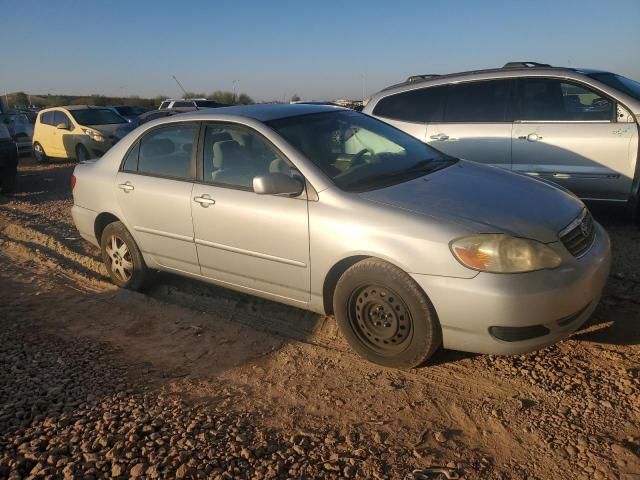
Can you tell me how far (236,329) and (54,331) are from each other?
1424 millimetres

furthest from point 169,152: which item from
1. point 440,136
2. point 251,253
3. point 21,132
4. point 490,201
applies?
point 21,132

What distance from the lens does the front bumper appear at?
299cm

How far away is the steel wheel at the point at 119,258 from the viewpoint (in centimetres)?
507

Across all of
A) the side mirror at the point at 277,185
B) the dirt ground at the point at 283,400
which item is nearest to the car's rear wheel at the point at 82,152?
the dirt ground at the point at 283,400

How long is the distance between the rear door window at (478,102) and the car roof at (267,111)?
2409 mm

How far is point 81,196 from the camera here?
5328mm

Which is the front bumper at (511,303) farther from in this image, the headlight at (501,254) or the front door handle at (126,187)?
the front door handle at (126,187)

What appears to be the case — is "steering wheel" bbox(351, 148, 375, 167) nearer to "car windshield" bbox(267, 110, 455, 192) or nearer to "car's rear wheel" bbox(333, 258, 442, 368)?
"car windshield" bbox(267, 110, 455, 192)

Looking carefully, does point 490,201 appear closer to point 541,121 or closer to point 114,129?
point 541,121

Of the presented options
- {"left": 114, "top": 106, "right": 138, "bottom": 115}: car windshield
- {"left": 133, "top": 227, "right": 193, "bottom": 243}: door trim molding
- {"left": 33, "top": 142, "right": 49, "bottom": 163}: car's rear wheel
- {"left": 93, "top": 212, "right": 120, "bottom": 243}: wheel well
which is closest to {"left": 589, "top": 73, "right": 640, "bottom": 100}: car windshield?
{"left": 133, "top": 227, "right": 193, "bottom": 243}: door trim molding

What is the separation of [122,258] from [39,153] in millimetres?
12912

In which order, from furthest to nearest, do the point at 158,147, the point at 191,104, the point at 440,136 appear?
the point at 191,104
the point at 440,136
the point at 158,147

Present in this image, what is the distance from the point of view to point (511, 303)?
2.98m

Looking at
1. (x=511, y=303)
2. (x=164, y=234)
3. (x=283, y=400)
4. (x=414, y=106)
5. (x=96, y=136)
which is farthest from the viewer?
(x=96, y=136)
